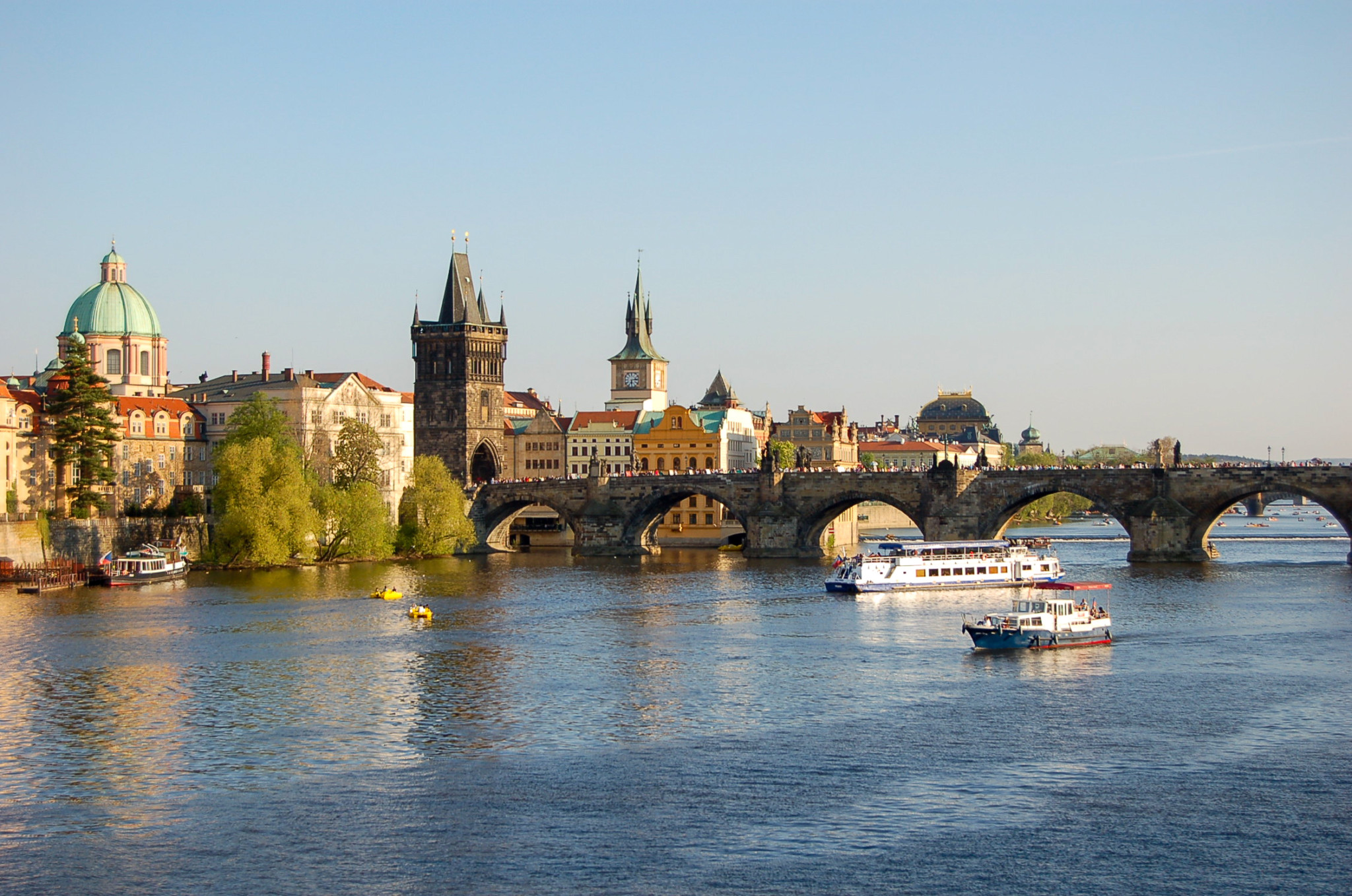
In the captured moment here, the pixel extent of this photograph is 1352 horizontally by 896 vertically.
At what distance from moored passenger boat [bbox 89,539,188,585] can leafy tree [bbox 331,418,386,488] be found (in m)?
20.3

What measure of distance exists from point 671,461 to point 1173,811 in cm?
14182

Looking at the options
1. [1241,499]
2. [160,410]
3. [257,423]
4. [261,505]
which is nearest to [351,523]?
[261,505]

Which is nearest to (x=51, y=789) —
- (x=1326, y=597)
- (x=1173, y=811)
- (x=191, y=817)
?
(x=191, y=817)

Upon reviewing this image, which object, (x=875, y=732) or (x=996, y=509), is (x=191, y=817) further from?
(x=996, y=509)

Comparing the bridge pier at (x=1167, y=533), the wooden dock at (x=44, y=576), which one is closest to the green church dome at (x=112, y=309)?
→ the wooden dock at (x=44, y=576)

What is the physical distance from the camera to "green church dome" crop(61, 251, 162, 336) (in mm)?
160000

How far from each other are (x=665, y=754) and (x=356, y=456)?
87.0m

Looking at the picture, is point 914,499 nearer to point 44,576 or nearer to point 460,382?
point 460,382

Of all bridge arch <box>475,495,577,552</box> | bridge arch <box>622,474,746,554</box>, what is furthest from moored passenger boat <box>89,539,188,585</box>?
bridge arch <box>622,474,746,554</box>

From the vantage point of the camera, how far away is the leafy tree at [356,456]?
447 feet

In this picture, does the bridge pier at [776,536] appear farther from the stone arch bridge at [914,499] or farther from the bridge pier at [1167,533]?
the bridge pier at [1167,533]

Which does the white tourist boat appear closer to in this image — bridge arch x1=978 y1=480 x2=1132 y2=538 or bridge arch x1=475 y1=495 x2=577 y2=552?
bridge arch x1=978 y1=480 x2=1132 y2=538

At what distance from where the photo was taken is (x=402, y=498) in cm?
14325

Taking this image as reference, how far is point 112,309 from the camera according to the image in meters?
161
